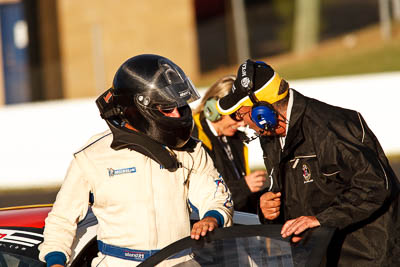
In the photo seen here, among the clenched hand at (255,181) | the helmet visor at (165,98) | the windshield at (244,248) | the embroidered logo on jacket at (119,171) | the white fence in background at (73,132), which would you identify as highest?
the helmet visor at (165,98)

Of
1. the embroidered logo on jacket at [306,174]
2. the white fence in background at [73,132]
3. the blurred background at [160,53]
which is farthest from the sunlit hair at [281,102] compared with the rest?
the white fence in background at [73,132]

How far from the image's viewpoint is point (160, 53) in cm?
1481

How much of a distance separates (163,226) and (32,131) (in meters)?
8.54

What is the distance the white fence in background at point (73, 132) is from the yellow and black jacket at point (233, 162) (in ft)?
19.7

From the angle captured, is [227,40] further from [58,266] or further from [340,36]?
[58,266]

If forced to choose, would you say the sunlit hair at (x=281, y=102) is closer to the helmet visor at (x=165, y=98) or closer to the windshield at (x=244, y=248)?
the helmet visor at (x=165, y=98)

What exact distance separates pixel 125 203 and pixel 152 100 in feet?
1.56

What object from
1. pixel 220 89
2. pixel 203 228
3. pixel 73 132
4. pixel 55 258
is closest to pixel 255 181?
pixel 220 89

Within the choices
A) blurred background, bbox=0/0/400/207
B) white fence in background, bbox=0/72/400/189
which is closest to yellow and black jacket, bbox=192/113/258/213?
blurred background, bbox=0/0/400/207

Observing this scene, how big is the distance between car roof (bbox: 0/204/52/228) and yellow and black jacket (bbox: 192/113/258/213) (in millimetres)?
1301

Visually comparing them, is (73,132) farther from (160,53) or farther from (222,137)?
(222,137)

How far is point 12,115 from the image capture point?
11484 mm

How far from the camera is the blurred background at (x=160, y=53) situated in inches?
440

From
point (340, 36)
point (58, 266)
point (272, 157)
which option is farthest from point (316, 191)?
point (340, 36)
